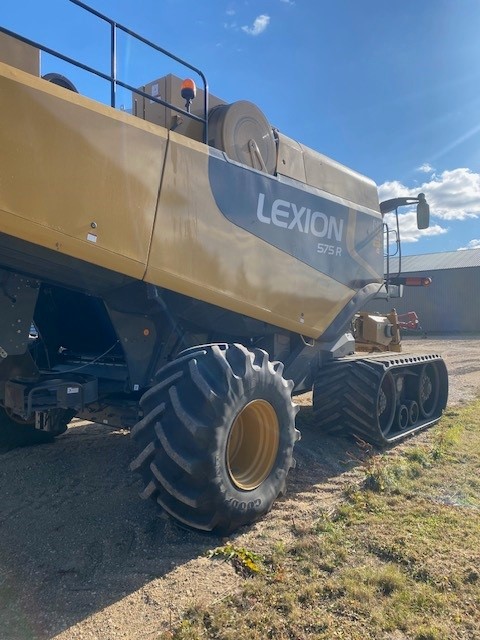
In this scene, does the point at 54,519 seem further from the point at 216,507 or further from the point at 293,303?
the point at 293,303

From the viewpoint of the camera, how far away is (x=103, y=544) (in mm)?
3654

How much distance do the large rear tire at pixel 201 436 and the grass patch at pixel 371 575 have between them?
0.30 meters

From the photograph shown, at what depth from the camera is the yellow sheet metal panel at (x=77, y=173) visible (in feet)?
9.74

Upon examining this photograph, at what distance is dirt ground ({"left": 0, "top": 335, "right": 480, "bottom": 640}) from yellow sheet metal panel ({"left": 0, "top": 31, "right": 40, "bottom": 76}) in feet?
10.1

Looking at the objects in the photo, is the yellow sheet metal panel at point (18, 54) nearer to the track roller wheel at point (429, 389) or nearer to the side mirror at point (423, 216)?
the side mirror at point (423, 216)

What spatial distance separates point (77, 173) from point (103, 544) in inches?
94.7

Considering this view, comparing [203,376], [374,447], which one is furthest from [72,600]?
[374,447]

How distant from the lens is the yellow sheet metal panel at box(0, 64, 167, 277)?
117 inches

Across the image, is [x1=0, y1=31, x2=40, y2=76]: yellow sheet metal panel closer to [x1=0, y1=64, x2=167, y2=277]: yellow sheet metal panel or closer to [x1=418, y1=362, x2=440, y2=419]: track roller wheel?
[x1=0, y1=64, x2=167, y2=277]: yellow sheet metal panel

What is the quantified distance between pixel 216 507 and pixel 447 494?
2117 millimetres

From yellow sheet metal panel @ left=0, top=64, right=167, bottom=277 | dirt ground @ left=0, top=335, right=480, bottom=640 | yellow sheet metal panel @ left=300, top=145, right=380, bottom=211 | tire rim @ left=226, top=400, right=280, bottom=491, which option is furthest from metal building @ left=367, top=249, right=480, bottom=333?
yellow sheet metal panel @ left=0, top=64, right=167, bottom=277

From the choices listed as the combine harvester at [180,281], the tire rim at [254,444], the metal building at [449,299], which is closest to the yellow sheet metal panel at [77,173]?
the combine harvester at [180,281]

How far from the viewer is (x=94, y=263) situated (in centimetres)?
338

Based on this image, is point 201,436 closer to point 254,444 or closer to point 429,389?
point 254,444
